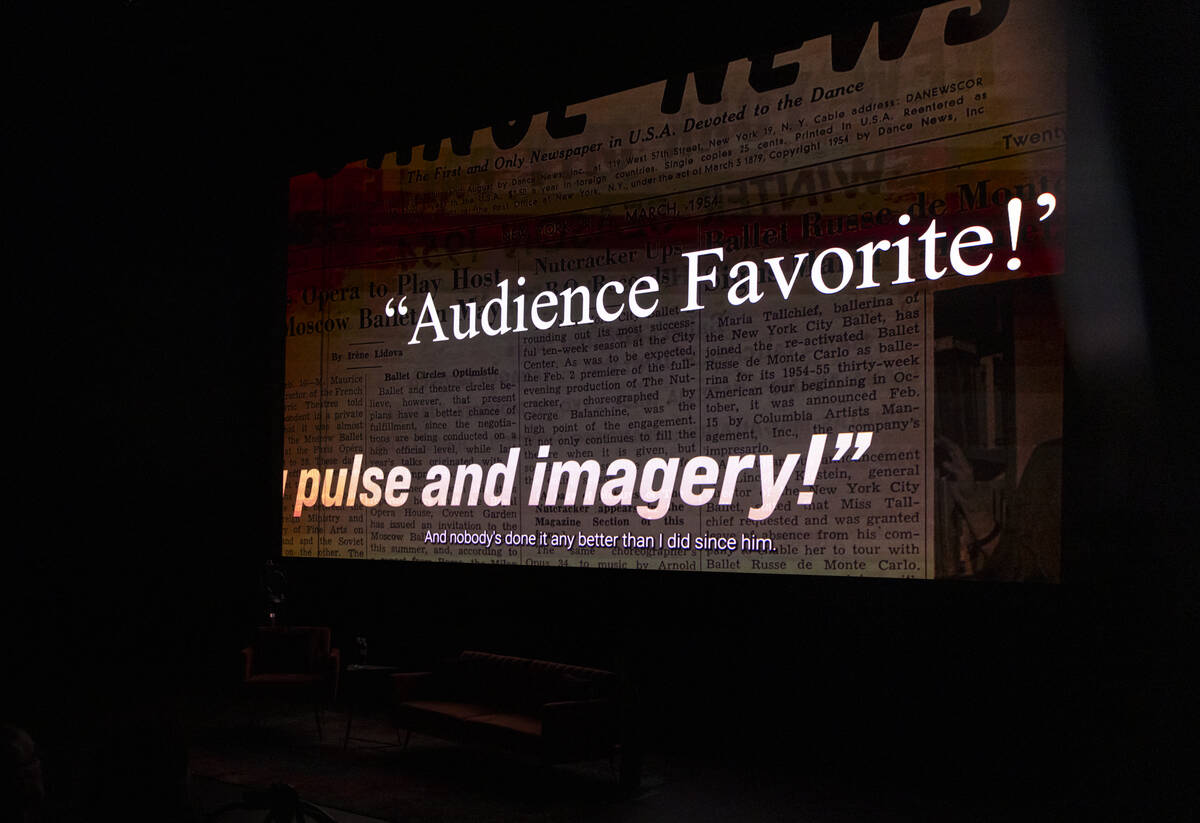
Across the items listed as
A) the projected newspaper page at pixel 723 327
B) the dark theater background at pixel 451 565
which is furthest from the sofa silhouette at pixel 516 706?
the projected newspaper page at pixel 723 327

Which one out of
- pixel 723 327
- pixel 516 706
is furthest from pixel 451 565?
pixel 723 327

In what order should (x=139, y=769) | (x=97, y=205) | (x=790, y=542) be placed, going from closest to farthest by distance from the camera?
(x=139, y=769)
(x=790, y=542)
(x=97, y=205)

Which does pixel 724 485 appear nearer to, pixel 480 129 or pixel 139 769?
pixel 480 129

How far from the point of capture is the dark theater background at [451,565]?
5.56m

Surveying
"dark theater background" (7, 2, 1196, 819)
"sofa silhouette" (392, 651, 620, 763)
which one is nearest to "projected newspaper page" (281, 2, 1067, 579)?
"dark theater background" (7, 2, 1196, 819)

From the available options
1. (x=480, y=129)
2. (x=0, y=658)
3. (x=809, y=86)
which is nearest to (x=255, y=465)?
(x=0, y=658)

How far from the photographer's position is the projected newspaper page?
592cm

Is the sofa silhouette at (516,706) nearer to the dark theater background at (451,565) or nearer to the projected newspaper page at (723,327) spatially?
the dark theater background at (451,565)

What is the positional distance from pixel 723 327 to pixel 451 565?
108 inches

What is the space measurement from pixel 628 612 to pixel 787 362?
1948 millimetres

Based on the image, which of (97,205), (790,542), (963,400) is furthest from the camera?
(97,205)

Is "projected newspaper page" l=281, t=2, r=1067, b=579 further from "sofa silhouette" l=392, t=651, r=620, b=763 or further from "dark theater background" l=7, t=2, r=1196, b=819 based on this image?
"sofa silhouette" l=392, t=651, r=620, b=763

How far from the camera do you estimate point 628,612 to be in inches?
287

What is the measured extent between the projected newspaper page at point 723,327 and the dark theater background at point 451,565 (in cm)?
21
